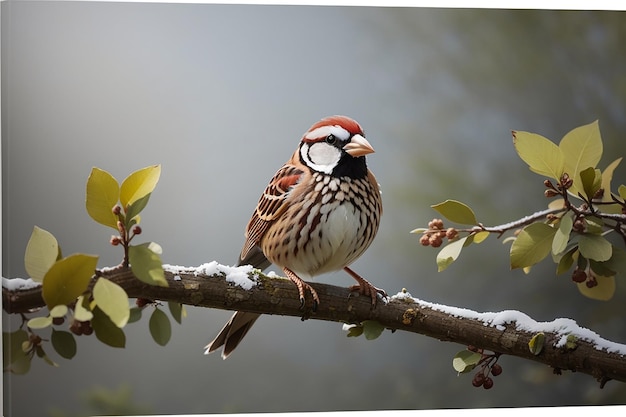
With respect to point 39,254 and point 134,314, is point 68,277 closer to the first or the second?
point 39,254

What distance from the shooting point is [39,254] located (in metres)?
1.82

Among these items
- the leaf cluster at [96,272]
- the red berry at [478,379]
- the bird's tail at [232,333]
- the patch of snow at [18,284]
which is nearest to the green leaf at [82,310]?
the leaf cluster at [96,272]

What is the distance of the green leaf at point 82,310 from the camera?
1759 millimetres

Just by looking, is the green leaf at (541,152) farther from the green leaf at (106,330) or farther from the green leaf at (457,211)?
the green leaf at (106,330)

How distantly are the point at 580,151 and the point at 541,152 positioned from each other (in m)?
0.14

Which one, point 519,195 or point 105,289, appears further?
point 519,195

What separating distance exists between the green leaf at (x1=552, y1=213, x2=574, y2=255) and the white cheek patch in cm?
62

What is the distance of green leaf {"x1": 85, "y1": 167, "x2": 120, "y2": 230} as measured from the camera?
1.79 metres

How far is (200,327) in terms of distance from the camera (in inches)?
85.1

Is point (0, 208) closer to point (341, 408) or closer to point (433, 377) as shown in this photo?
point (341, 408)

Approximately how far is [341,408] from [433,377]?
11.7 inches

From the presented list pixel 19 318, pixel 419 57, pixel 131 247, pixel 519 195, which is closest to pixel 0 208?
pixel 19 318

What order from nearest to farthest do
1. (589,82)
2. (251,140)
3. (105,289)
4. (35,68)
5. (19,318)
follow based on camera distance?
(105,289) → (19,318) → (35,68) → (251,140) → (589,82)

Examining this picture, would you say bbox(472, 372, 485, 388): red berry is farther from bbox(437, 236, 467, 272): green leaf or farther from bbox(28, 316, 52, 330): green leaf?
bbox(28, 316, 52, 330): green leaf
